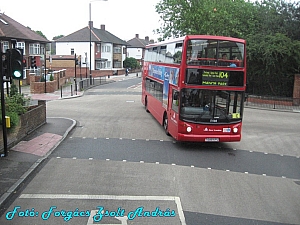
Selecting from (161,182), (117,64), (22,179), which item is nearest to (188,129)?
(161,182)

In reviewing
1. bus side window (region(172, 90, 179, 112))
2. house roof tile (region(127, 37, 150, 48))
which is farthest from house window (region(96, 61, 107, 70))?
bus side window (region(172, 90, 179, 112))

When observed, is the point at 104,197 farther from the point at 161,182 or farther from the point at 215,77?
the point at 215,77

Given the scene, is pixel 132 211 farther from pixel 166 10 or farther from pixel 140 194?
pixel 166 10

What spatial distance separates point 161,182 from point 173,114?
185 inches

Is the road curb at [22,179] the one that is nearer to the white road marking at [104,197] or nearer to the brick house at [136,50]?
the white road marking at [104,197]

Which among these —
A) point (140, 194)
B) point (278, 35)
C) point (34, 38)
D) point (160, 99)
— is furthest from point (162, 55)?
point (34, 38)

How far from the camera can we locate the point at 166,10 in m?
34.6

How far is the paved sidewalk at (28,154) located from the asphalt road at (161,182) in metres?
0.30

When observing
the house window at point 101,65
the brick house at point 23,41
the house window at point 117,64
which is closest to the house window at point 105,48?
the house window at point 101,65

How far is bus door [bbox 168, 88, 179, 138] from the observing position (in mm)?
12794

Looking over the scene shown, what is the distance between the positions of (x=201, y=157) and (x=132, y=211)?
16.7 ft

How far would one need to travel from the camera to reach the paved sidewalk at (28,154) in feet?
27.7

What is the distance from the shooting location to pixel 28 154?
11.1 meters

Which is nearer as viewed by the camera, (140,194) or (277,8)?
(140,194)
